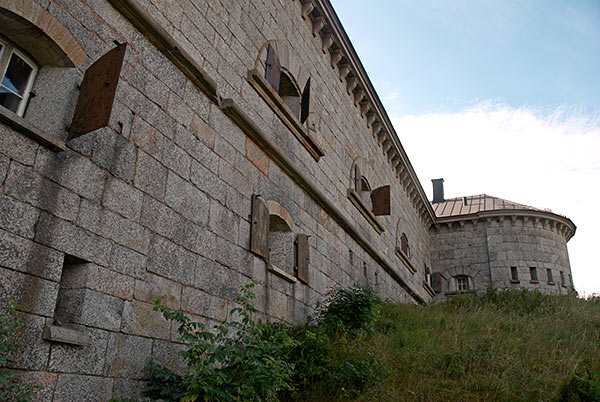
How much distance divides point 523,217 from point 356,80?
1218cm

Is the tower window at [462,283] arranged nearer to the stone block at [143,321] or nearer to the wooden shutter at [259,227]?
the wooden shutter at [259,227]

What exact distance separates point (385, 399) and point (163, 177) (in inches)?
126

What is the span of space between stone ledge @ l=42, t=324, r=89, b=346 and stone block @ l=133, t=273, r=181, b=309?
2.22ft

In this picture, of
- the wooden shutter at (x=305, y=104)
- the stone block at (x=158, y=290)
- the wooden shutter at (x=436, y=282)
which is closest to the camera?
the stone block at (x=158, y=290)

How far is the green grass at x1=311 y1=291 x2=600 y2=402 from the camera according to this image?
5.71 meters

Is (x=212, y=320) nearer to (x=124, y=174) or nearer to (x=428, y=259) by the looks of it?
(x=124, y=174)

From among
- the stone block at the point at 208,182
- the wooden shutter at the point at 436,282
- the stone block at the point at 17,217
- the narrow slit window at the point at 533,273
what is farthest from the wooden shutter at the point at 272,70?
the narrow slit window at the point at 533,273

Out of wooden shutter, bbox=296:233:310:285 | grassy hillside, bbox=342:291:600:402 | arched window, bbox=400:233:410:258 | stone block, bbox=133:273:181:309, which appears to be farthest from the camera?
arched window, bbox=400:233:410:258

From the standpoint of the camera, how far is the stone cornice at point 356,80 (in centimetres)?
1057

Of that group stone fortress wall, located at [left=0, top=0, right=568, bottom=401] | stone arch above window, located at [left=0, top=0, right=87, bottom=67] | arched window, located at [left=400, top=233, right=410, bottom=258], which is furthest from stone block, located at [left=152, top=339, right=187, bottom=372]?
arched window, located at [left=400, top=233, right=410, bottom=258]

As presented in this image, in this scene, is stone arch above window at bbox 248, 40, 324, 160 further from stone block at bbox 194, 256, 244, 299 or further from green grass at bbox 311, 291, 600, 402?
green grass at bbox 311, 291, 600, 402

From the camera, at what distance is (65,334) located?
3900mm

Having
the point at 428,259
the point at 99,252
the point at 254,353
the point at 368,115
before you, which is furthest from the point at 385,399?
the point at 428,259

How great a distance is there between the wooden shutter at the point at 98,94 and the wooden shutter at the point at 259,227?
282 cm
